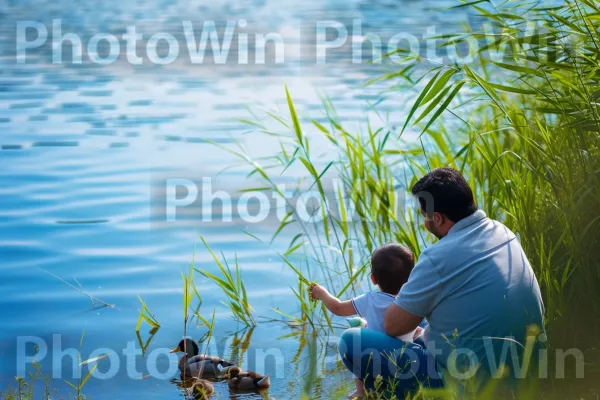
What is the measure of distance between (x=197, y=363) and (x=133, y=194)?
4078 millimetres

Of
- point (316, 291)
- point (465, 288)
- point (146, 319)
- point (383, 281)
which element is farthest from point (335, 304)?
point (146, 319)

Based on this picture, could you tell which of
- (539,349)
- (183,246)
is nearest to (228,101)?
(183,246)

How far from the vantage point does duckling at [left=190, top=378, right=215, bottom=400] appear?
16.0ft

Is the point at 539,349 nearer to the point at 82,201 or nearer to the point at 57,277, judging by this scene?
the point at 57,277

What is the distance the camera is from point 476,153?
248 inches

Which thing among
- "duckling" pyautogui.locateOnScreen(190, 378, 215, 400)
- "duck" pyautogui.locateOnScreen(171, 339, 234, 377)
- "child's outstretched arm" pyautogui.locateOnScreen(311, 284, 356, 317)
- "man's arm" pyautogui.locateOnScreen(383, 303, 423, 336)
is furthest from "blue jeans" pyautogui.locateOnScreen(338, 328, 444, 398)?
"duck" pyautogui.locateOnScreen(171, 339, 234, 377)

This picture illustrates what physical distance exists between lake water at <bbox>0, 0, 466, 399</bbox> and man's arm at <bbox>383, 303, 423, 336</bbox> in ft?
1.10

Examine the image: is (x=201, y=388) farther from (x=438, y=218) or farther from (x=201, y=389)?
(x=438, y=218)

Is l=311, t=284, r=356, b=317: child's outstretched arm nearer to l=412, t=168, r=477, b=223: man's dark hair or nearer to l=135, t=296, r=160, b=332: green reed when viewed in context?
l=412, t=168, r=477, b=223: man's dark hair

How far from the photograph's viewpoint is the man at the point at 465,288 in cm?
389

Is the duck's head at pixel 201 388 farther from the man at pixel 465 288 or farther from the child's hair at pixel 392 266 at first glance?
the man at pixel 465 288

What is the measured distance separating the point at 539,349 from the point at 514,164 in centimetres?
236

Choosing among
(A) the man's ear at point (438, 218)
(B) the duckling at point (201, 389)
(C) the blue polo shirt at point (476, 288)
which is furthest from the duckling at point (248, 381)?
(A) the man's ear at point (438, 218)

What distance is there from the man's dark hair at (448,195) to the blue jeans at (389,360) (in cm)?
62
